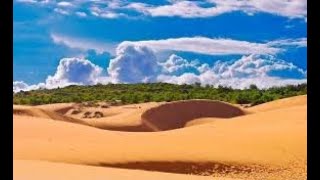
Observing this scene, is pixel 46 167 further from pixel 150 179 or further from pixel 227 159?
pixel 227 159

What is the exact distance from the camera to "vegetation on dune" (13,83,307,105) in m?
52.6

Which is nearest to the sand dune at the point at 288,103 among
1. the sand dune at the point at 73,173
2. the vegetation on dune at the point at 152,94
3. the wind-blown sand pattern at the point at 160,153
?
the vegetation on dune at the point at 152,94

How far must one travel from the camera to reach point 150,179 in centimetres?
809

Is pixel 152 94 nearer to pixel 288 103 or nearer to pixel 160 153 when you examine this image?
pixel 288 103

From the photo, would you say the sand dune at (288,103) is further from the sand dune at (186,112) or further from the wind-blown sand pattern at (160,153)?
the wind-blown sand pattern at (160,153)

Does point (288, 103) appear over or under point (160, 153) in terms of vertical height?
over

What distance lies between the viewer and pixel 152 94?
189 ft

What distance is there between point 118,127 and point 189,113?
6.98m

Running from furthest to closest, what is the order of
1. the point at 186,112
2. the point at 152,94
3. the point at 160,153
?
the point at 152,94, the point at 186,112, the point at 160,153

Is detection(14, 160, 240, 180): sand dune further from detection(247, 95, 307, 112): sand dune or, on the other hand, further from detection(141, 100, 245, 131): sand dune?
detection(141, 100, 245, 131): sand dune

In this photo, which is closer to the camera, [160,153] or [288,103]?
[160,153]

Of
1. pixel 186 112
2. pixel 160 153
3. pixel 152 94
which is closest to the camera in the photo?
pixel 160 153

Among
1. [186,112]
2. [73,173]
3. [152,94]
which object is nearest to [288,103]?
[186,112]

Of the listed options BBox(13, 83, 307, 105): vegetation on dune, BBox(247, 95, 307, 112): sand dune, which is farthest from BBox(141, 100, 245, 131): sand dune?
BBox(13, 83, 307, 105): vegetation on dune
